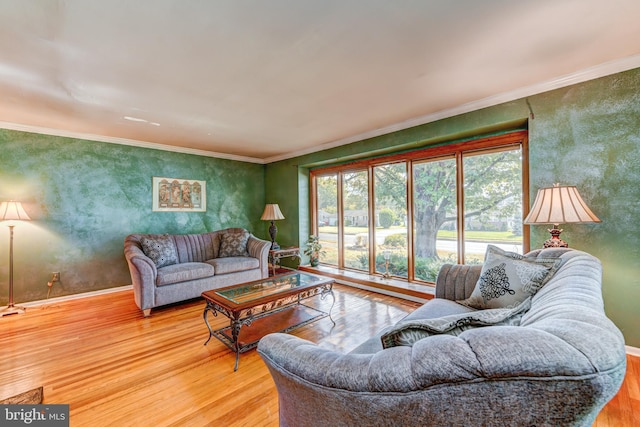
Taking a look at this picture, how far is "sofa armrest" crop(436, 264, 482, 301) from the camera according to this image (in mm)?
2121

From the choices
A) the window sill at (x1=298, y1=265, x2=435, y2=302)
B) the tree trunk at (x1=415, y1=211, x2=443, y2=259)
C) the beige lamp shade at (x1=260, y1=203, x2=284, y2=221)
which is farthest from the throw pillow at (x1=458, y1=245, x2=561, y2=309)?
the beige lamp shade at (x1=260, y1=203, x2=284, y2=221)

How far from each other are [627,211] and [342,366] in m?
2.96

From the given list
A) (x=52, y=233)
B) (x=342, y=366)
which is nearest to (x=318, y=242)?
(x=52, y=233)

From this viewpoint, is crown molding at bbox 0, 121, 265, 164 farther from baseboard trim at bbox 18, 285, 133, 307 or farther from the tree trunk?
the tree trunk

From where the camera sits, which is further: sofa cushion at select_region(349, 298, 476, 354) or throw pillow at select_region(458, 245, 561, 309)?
sofa cushion at select_region(349, 298, 476, 354)

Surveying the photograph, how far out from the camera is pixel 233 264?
4.00 metres

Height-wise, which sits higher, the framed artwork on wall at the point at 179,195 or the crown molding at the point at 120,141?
the crown molding at the point at 120,141

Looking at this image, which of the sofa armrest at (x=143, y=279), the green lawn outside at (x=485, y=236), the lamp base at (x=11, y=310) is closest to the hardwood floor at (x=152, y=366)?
the lamp base at (x=11, y=310)

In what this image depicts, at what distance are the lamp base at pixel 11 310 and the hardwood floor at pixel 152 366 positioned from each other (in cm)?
8

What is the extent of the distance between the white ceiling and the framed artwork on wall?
1.41 metres

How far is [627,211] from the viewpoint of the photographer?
2.21 m

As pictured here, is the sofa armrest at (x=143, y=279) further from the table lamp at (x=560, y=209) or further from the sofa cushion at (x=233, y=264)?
the table lamp at (x=560, y=209)

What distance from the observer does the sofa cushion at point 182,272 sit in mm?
3328

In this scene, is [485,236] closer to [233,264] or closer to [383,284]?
[383,284]
